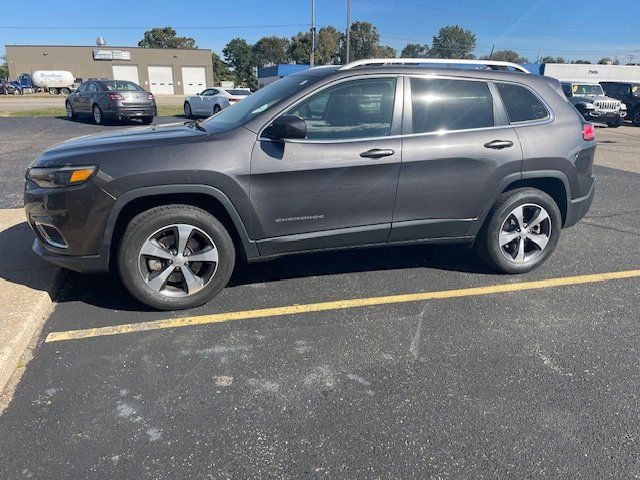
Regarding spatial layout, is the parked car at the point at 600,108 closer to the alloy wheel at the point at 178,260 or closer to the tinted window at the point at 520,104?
the tinted window at the point at 520,104

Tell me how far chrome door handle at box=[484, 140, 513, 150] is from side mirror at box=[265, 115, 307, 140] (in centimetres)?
157

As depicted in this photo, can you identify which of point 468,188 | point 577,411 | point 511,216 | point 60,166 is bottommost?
point 577,411

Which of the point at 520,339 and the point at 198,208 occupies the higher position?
the point at 198,208

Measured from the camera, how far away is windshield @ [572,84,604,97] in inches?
890

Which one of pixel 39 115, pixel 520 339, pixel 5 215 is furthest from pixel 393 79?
pixel 39 115

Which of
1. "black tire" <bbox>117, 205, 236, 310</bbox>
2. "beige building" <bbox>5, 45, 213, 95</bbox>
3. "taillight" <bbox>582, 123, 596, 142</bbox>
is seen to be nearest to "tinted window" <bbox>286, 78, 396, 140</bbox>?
"black tire" <bbox>117, 205, 236, 310</bbox>

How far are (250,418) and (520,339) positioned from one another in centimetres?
194

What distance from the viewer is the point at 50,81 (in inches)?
2322

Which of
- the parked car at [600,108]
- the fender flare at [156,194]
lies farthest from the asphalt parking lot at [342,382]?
the parked car at [600,108]

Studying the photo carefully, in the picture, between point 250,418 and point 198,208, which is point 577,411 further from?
point 198,208

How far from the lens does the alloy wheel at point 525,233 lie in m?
4.32

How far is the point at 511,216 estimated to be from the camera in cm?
429

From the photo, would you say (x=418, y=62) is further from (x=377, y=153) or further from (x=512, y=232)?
(x=512, y=232)

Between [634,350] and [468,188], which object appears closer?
[634,350]
